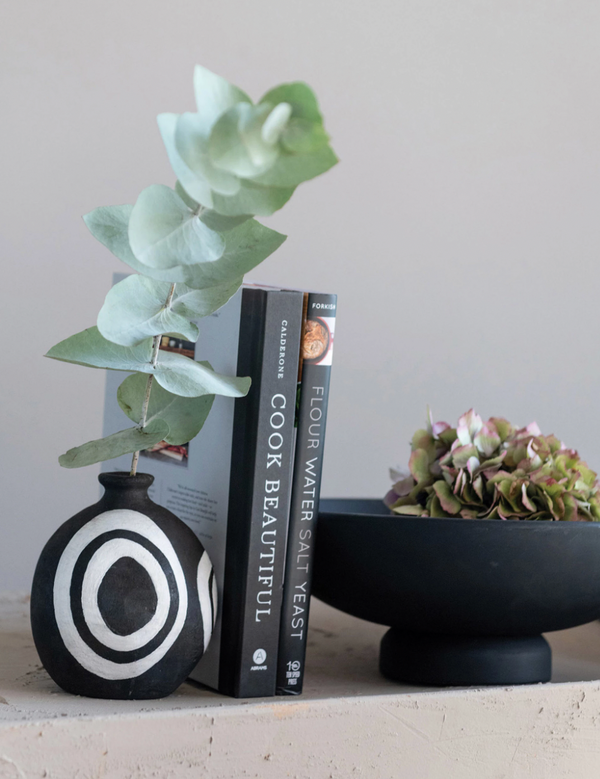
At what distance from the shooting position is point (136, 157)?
1031 millimetres

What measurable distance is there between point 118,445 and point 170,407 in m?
0.06

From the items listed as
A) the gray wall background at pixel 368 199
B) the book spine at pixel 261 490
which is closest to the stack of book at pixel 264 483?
the book spine at pixel 261 490

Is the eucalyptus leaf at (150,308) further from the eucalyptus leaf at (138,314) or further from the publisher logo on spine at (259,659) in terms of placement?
the publisher logo on spine at (259,659)

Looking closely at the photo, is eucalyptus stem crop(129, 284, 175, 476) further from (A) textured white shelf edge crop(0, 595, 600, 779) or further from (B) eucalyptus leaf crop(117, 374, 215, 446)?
(A) textured white shelf edge crop(0, 595, 600, 779)

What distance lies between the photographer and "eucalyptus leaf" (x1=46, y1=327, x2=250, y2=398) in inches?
19.3

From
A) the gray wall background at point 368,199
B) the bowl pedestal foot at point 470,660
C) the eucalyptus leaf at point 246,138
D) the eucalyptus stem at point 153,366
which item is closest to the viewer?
the eucalyptus leaf at point 246,138

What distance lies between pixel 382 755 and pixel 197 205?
36 centimetres

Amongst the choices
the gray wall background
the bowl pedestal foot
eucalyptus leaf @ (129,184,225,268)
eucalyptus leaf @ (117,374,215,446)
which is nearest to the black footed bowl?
the bowl pedestal foot

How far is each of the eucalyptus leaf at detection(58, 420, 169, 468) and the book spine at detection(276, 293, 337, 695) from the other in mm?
100

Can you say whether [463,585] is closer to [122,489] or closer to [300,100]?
[122,489]

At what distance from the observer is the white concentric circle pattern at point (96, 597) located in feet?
1.57

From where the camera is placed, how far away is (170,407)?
0.54m

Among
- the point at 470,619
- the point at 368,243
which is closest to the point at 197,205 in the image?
the point at 470,619

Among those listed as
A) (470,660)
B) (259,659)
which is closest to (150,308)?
(259,659)
